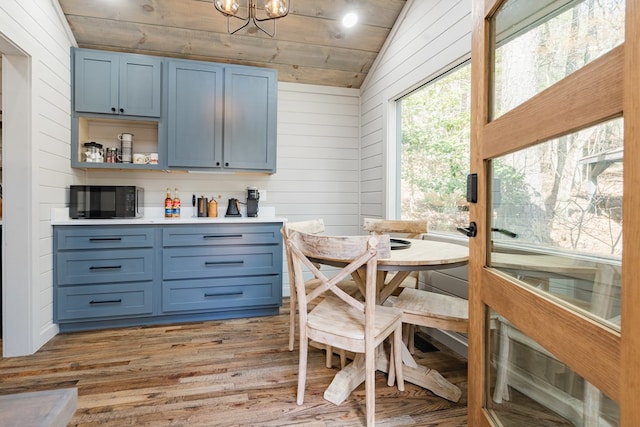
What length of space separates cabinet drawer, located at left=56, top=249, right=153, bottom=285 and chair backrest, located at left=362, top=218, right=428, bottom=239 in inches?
75.0

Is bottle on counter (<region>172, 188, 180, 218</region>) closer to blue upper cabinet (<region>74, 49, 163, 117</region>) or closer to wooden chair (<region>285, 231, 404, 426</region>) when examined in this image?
blue upper cabinet (<region>74, 49, 163, 117</region>)

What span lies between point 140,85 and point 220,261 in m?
1.72

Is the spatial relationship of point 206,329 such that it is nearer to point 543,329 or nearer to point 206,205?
point 206,205

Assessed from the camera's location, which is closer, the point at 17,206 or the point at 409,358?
the point at 409,358

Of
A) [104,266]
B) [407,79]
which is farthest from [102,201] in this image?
[407,79]

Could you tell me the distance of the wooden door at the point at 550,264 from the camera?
577 millimetres

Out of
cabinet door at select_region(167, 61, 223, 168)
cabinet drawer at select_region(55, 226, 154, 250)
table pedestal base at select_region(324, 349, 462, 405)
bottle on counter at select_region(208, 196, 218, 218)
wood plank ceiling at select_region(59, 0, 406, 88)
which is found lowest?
table pedestal base at select_region(324, 349, 462, 405)

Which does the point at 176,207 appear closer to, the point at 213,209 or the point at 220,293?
the point at 213,209

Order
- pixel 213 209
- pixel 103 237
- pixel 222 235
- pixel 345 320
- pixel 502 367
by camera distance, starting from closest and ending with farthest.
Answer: pixel 502 367
pixel 345 320
pixel 103 237
pixel 222 235
pixel 213 209

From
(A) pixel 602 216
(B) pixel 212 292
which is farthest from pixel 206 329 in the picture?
(A) pixel 602 216

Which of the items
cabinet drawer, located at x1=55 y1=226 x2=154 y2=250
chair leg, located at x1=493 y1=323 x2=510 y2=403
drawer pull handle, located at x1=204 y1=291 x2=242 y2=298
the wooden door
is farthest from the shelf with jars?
chair leg, located at x1=493 y1=323 x2=510 y2=403

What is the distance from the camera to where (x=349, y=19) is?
3043 millimetres

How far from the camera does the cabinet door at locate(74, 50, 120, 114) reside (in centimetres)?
281

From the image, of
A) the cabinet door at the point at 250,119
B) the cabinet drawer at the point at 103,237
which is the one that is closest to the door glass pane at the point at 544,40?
the cabinet door at the point at 250,119
